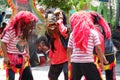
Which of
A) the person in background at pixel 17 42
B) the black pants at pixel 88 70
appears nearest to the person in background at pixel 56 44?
the person in background at pixel 17 42

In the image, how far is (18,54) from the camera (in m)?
6.77

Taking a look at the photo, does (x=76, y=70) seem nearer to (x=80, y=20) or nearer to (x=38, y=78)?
(x=80, y=20)

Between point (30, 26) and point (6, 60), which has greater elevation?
point (30, 26)

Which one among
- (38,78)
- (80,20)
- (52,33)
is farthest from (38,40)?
(80,20)

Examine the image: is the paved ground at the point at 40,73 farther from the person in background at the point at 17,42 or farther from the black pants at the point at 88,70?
the black pants at the point at 88,70

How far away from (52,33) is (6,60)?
1135 millimetres

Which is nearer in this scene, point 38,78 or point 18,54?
point 18,54

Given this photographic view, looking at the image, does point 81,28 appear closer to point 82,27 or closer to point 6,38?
point 82,27

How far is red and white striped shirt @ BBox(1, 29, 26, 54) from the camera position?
21.5 feet

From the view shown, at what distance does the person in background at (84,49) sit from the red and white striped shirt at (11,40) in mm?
1057

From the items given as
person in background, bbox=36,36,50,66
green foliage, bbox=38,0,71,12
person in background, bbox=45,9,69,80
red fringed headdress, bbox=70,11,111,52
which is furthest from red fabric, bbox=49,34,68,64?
green foliage, bbox=38,0,71,12

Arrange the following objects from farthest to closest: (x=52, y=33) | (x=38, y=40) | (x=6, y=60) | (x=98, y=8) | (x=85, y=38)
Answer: (x=98, y=8) → (x=38, y=40) → (x=52, y=33) → (x=6, y=60) → (x=85, y=38)

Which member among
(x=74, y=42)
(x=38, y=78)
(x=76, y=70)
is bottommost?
(x=38, y=78)

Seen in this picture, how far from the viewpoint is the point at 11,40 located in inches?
261
